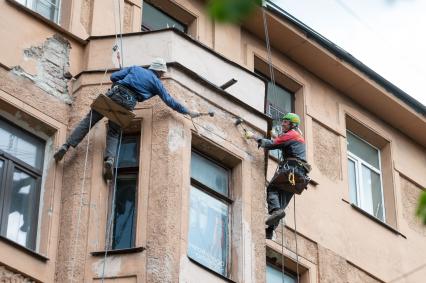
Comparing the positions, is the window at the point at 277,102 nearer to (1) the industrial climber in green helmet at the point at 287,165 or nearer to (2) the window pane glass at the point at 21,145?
(1) the industrial climber in green helmet at the point at 287,165

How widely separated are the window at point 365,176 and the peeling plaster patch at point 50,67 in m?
6.88

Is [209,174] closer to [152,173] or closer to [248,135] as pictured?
[248,135]

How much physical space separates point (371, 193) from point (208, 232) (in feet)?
22.8

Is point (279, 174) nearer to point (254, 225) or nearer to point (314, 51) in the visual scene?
point (254, 225)

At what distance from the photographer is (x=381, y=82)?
2047 centimetres

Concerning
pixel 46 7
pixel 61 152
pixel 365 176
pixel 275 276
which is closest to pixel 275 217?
pixel 275 276

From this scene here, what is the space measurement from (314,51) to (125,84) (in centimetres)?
647

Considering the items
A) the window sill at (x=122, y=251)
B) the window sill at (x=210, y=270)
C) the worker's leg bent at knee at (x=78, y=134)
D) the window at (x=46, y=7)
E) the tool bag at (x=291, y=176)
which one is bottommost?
the window sill at (x=210, y=270)

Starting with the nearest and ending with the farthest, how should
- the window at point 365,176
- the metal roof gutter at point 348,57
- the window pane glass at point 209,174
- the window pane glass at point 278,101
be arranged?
the window pane glass at point 209,174 → the metal roof gutter at point 348,57 → the window pane glass at point 278,101 → the window at point 365,176

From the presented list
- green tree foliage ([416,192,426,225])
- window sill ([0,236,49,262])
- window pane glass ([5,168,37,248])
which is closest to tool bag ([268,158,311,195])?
window pane glass ([5,168,37,248])

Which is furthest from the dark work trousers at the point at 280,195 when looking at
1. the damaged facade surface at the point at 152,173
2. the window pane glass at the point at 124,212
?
the window pane glass at the point at 124,212

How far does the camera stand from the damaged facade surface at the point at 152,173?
526 inches

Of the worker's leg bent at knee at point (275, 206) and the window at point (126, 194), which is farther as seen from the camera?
the worker's leg bent at knee at point (275, 206)

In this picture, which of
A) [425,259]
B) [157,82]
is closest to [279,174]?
[157,82]
